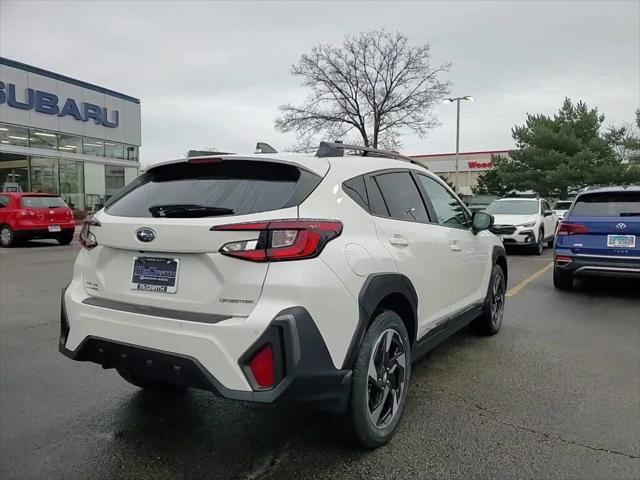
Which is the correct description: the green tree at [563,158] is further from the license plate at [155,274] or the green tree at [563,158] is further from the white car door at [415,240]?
the license plate at [155,274]

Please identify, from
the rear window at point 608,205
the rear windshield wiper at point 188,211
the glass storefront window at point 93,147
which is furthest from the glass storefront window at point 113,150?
the rear windshield wiper at point 188,211

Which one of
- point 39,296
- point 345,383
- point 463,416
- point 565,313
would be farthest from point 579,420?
point 39,296

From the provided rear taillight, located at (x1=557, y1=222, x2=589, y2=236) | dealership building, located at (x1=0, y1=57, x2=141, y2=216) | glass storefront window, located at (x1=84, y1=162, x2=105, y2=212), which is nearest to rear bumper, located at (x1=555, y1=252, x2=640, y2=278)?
rear taillight, located at (x1=557, y1=222, x2=589, y2=236)

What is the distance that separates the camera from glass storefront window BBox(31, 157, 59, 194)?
79.9 feet

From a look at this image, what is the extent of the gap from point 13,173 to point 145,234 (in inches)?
971

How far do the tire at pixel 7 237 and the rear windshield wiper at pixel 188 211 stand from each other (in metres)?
14.0

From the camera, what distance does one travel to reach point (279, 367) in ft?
7.82

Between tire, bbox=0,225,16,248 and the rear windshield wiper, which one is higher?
the rear windshield wiper

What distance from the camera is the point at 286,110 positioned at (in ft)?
121

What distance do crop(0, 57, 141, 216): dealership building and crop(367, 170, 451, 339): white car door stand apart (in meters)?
23.6

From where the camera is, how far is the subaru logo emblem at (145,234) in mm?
2654

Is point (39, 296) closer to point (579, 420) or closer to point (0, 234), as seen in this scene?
point (579, 420)

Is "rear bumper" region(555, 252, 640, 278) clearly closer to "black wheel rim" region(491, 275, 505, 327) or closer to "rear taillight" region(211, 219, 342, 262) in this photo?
"black wheel rim" region(491, 275, 505, 327)

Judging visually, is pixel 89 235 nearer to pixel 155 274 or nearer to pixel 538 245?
pixel 155 274
